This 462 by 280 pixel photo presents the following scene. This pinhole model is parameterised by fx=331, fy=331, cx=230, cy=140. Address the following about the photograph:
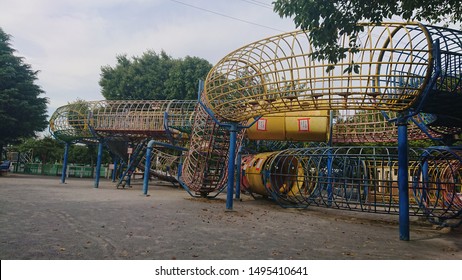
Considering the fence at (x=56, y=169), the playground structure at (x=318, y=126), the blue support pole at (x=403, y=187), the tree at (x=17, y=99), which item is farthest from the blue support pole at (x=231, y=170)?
the fence at (x=56, y=169)

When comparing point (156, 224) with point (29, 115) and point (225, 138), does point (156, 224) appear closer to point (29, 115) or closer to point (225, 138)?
point (225, 138)

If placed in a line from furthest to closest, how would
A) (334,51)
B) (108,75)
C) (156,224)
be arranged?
(108,75), (156,224), (334,51)

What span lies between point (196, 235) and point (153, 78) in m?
27.4

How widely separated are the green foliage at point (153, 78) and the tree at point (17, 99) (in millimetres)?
6329

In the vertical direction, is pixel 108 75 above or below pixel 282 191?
above

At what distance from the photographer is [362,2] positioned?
5551mm

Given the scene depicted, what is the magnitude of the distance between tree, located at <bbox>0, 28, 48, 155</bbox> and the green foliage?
20.8 feet

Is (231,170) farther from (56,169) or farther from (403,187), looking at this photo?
(56,169)

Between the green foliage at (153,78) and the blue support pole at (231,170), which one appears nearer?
the blue support pole at (231,170)

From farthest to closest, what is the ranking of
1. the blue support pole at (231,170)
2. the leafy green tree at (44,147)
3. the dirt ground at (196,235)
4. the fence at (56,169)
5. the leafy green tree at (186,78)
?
the leafy green tree at (44,147) → the fence at (56,169) → the leafy green tree at (186,78) → the blue support pole at (231,170) → the dirt ground at (196,235)

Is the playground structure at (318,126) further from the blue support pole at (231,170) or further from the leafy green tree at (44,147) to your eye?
the leafy green tree at (44,147)

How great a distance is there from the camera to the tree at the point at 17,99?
85.8 feet

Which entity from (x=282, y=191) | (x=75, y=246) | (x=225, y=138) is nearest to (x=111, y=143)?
(x=225, y=138)

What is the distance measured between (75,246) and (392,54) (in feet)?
21.8
